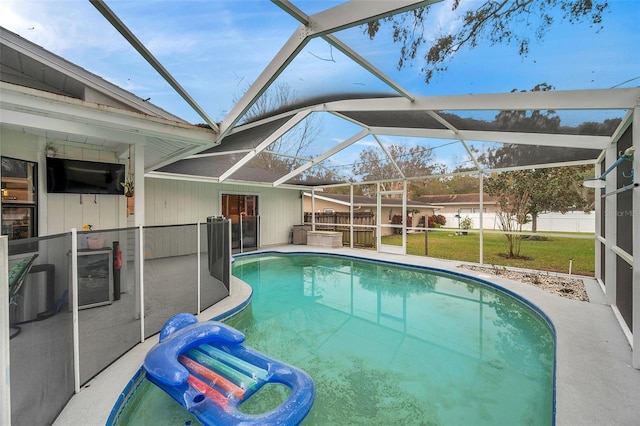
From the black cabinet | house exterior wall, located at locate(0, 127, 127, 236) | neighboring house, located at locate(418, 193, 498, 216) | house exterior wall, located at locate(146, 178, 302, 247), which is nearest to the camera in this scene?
the black cabinet

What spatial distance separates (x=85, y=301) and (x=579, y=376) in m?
4.95

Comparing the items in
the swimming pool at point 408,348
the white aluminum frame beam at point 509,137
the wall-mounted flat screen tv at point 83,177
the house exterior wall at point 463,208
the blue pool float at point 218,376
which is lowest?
the swimming pool at point 408,348

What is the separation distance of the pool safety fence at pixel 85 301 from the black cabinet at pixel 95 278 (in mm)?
11

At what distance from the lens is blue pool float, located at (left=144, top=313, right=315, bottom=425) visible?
2008 mm

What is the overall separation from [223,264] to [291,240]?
24.9 ft

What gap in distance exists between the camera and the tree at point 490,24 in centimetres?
237

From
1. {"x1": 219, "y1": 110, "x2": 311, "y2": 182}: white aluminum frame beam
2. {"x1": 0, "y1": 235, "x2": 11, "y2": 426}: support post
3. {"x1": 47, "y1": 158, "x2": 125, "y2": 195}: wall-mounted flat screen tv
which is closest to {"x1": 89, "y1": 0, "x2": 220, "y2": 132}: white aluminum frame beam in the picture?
{"x1": 47, "y1": 158, "x2": 125, "y2": 195}: wall-mounted flat screen tv

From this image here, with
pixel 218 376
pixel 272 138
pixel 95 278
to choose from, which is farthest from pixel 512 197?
pixel 95 278

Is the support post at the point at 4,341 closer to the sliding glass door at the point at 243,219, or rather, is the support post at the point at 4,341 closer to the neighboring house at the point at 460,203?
the sliding glass door at the point at 243,219

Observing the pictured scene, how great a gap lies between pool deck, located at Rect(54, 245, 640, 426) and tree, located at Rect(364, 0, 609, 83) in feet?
10.3

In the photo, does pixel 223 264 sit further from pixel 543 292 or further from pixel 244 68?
pixel 543 292

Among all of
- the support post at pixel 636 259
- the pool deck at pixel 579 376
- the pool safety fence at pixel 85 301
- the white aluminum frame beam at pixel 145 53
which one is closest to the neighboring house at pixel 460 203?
the pool deck at pixel 579 376

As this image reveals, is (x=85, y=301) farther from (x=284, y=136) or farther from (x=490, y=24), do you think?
(x=284, y=136)

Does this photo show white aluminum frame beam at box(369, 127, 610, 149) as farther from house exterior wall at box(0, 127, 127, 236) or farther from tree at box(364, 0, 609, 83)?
house exterior wall at box(0, 127, 127, 236)
